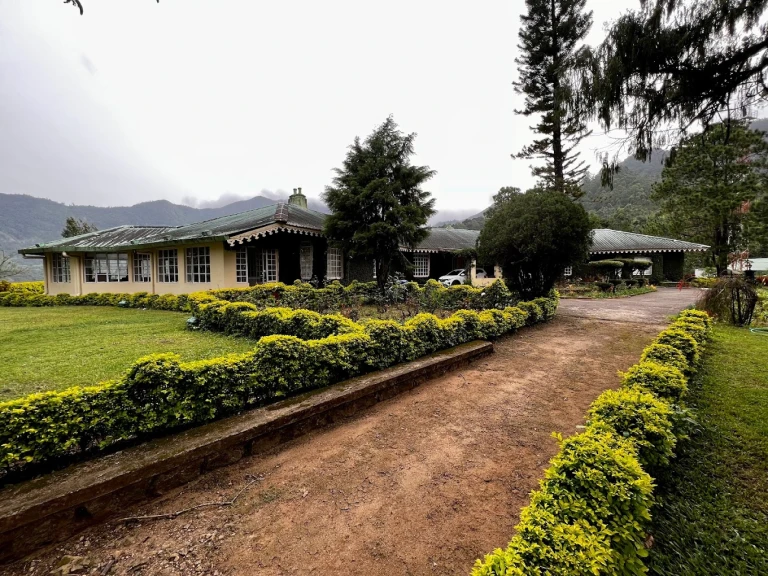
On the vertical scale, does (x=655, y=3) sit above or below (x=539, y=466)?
above

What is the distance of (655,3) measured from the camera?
10.0 feet

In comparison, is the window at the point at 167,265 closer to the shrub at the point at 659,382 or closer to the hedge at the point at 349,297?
the hedge at the point at 349,297

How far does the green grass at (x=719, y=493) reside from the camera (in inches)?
76.2

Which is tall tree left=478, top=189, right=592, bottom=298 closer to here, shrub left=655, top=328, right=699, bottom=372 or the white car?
shrub left=655, top=328, right=699, bottom=372

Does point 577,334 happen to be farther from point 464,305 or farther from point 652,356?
point 652,356

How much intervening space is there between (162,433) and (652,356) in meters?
5.73

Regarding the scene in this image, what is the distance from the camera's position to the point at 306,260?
15.3 meters

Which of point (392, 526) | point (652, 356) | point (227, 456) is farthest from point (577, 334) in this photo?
point (227, 456)

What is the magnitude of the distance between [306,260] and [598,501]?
1443 cm

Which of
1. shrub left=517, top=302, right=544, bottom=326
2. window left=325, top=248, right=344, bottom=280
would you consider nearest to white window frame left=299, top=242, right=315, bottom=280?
window left=325, top=248, right=344, bottom=280

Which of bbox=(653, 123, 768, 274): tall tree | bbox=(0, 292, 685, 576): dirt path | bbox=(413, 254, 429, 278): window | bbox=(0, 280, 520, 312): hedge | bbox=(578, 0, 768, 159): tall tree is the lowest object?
bbox=(0, 292, 685, 576): dirt path

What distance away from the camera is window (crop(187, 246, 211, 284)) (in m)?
13.4

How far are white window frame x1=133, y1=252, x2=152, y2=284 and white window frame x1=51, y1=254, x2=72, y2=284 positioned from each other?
436 centimetres

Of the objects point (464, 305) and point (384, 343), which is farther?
point (464, 305)
